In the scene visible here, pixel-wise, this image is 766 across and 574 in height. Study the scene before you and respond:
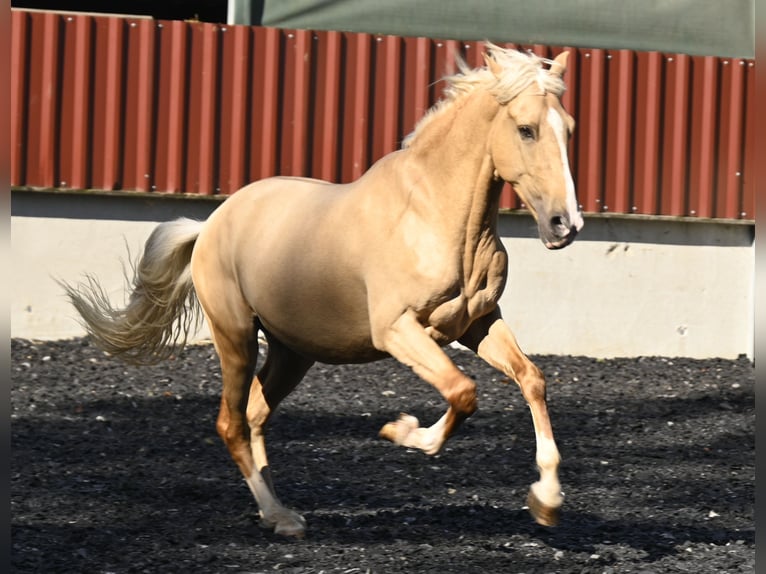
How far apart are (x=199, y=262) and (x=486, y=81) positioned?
1876 mm

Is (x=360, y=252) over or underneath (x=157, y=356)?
over

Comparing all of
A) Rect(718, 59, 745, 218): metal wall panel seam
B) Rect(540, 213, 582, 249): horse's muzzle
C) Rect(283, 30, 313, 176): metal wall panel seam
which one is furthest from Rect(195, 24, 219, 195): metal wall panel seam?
Rect(540, 213, 582, 249): horse's muzzle

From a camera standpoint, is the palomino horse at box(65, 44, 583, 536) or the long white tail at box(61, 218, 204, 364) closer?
the palomino horse at box(65, 44, 583, 536)

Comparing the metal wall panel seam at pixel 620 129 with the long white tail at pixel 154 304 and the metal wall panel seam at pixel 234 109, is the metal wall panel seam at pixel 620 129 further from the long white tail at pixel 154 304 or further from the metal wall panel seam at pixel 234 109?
the long white tail at pixel 154 304

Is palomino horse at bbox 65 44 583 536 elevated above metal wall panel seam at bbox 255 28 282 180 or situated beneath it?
situated beneath

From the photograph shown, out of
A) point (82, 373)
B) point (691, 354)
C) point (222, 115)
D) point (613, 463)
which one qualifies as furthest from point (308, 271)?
point (691, 354)

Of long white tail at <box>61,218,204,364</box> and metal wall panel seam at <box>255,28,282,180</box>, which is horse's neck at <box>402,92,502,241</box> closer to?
long white tail at <box>61,218,204,364</box>

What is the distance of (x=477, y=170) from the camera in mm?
4633

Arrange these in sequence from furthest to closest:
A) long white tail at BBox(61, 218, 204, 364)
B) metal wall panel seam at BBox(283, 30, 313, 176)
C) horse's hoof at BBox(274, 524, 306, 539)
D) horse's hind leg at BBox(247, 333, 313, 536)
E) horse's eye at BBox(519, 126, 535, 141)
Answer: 1. metal wall panel seam at BBox(283, 30, 313, 176)
2. long white tail at BBox(61, 218, 204, 364)
3. horse's hind leg at BBox(247, 333, 313, 536)
4. horse's hoof at BBox(274, 524, 306, 539)
5. horse's eye at BBox(519, 126, 535, 141)

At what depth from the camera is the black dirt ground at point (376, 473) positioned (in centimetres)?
502

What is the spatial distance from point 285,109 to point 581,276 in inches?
119

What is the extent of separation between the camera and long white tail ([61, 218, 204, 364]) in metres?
6.06

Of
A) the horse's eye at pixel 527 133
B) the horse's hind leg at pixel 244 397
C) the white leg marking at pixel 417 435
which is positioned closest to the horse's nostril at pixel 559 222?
the horse's eye at pixel 527 133

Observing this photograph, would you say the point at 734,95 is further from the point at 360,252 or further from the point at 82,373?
the point at 360,252
